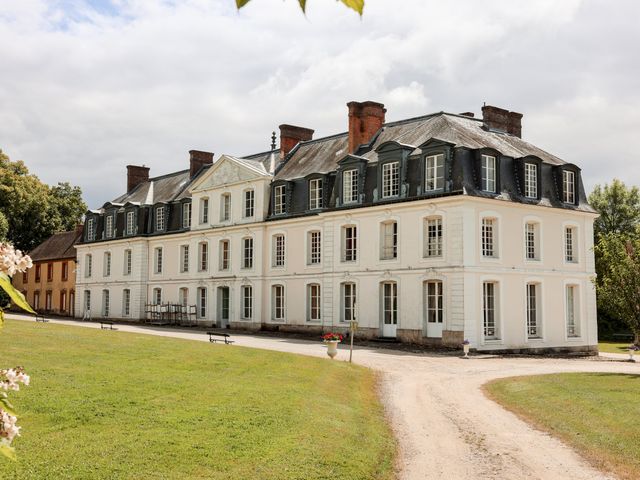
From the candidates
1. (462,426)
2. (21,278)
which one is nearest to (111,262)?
(21,278)

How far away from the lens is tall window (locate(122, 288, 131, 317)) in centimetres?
4541

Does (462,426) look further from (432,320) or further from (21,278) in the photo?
(21,278)

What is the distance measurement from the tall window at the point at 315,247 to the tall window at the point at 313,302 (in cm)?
112

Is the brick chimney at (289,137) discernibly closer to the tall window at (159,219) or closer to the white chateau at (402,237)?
the white chateau at (402,237)

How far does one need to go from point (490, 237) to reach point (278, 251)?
38.2 ft

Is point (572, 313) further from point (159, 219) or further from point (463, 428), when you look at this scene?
point (159, 219)

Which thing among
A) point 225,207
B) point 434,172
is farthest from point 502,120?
point 225,207

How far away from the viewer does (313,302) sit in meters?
33.1

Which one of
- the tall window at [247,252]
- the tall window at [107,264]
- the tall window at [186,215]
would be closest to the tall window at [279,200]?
the tall window at [247,252]

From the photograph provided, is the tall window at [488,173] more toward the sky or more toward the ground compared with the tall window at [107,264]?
more toward the sky

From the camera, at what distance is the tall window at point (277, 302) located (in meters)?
34.8

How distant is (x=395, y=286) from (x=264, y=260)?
29.9 feet

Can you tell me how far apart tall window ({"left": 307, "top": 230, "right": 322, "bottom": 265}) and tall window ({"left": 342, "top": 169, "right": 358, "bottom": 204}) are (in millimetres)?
2741

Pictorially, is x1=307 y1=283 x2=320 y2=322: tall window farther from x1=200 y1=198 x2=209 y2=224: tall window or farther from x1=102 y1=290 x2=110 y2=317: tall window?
x1=102 y1=290 x2=110 y2=317: tall window
